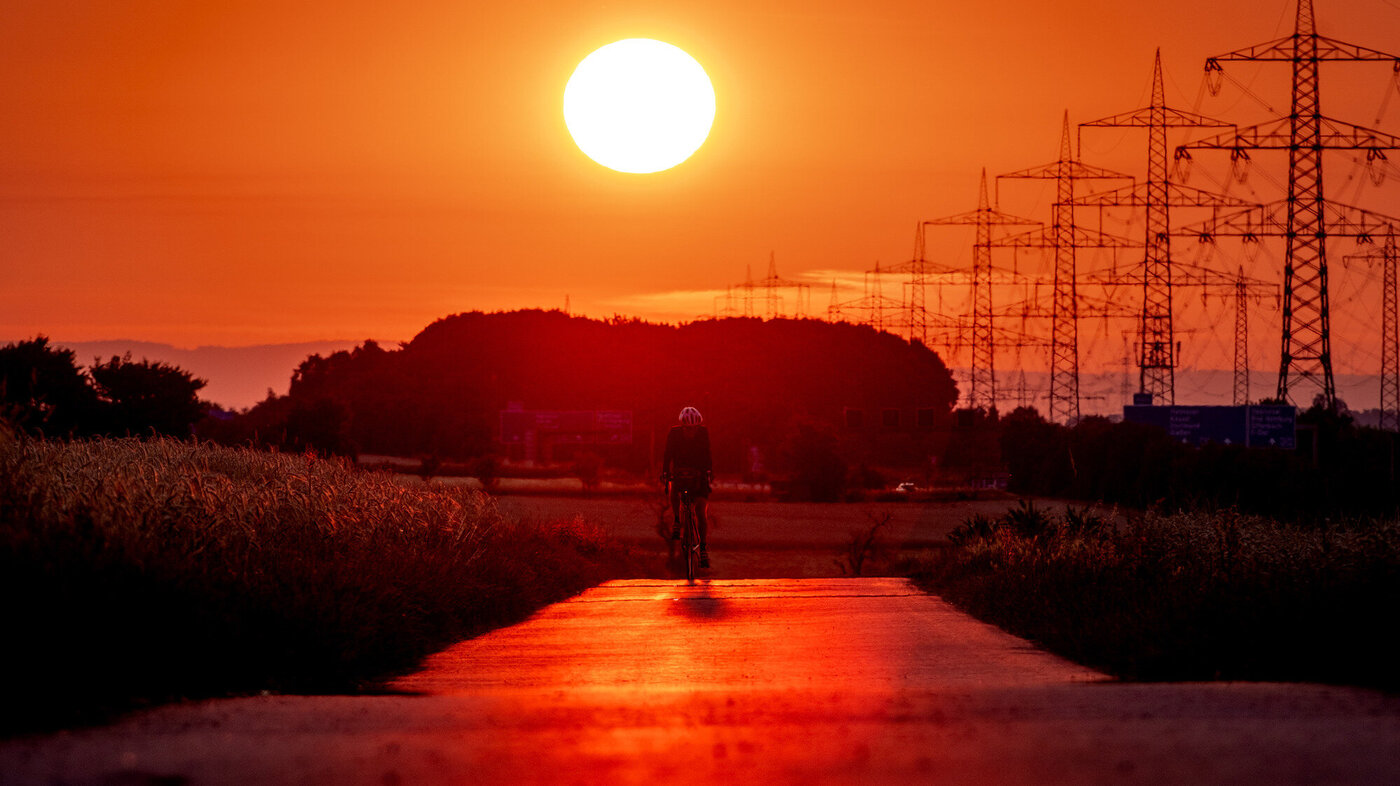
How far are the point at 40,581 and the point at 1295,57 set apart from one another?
55.0 meters

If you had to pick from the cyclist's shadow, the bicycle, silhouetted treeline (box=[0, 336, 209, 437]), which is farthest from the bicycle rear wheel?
silhouetted treeline (box=[0, 336, 209, 437])

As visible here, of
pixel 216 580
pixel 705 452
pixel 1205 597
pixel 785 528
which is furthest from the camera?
pixel 785 528

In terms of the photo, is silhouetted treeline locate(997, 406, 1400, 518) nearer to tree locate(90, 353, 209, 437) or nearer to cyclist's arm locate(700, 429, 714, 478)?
tree locate(90, 353, 209, 437)

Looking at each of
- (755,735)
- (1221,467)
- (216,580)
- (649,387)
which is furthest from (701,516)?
(649,387)

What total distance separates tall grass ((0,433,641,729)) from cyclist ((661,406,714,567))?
192cm

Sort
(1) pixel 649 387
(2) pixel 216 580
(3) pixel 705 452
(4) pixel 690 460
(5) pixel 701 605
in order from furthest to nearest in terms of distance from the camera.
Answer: (1) pixel 649 387, (3) pixel 705 452, (4) pixel 690 460, (5) pixel 701 605, (2) pixel 216 580

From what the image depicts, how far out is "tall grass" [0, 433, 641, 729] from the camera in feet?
26.8

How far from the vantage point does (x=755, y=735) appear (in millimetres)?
6879

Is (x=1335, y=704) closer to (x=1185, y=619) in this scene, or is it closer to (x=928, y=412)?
(x=1185, y=619)

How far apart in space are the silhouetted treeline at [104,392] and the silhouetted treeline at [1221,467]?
28.1m

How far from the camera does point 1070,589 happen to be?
47.0 ft

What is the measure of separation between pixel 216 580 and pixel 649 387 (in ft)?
576

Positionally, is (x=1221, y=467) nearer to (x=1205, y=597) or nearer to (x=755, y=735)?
(x=1205, y=597)

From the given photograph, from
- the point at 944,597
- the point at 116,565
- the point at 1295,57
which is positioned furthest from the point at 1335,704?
the point at 1295,57
